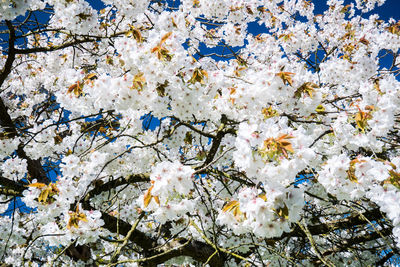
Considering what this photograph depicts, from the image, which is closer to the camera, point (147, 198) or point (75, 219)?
point (147, 198)

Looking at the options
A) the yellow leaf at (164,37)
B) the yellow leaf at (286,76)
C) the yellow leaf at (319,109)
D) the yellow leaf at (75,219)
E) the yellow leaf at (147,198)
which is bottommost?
the yellow leaf at (147,198)

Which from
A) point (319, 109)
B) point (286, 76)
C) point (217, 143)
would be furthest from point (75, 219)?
point (319, 109)

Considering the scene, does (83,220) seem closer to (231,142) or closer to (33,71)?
(231,142)

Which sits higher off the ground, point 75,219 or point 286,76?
point 286,76

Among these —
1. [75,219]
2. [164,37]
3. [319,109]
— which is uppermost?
[164,37]

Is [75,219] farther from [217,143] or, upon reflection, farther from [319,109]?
[319,109]

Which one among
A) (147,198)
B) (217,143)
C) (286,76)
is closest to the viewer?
(147,198)

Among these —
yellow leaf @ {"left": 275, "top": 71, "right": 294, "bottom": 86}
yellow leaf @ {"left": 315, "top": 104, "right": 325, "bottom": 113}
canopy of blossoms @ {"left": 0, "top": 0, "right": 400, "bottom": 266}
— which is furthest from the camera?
yellow leaf @ {"left": 315, "top": 104, "right": 325, "bottom": 113}

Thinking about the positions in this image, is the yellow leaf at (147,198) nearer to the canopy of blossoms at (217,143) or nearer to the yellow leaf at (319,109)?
the canopy of blossoms at (217,143)

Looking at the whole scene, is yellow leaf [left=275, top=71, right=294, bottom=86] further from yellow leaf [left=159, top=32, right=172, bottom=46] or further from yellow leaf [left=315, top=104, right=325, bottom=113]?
yellow leaf [left=159, top=32, right=172, bottom=46]

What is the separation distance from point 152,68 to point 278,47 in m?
5.13

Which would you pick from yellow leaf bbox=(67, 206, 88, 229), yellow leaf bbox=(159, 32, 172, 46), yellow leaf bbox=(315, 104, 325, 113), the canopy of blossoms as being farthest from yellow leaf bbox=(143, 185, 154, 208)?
yellow leaf bbox=(315, 104, 325, 113)

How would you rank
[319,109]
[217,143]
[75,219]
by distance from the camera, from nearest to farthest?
1. [75,219]
2. [319,109]
3. [217,143]

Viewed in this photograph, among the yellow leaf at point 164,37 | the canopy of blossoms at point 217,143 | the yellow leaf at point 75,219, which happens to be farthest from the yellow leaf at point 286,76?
the yellow leaf at point 75,219
